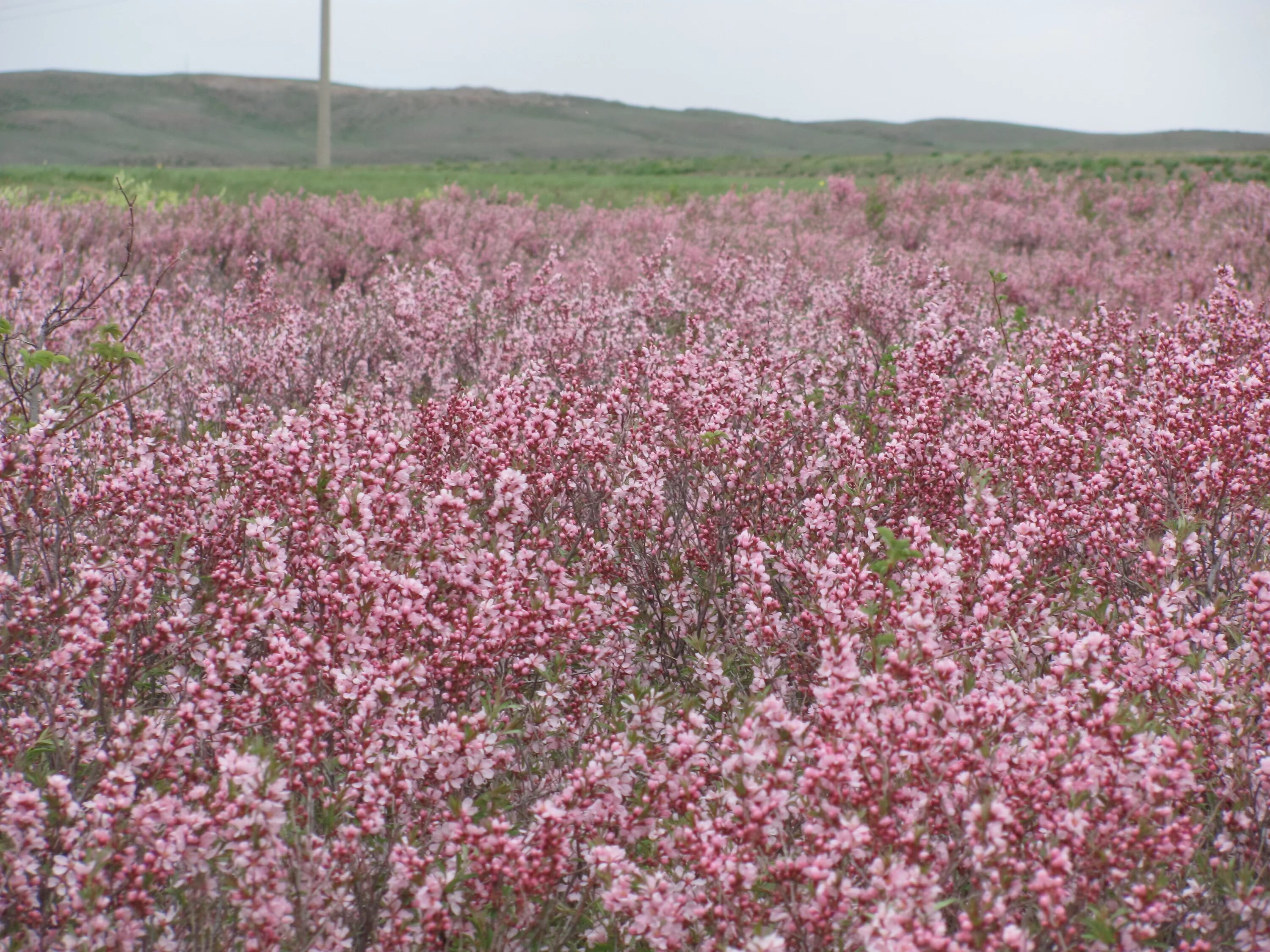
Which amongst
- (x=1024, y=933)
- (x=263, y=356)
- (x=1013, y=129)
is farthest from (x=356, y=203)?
(x=1013, y=129)

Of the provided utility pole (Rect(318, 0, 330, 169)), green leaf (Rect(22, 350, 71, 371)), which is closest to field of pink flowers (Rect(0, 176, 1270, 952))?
green leaf (Rect(22, 350, 71, 371))

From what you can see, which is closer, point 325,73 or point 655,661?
point 655,661

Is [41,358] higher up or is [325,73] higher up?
[325,73]

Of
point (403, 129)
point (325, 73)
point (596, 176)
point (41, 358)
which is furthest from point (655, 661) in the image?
point (403, 129)

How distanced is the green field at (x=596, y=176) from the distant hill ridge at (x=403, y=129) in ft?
142

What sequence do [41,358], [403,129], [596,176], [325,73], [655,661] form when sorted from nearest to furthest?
[41,358], [655,661], [596,176], [325,73], [403,129]

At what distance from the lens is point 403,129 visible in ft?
347

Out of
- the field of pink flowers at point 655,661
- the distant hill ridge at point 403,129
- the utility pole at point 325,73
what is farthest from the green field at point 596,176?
the distant hill ridge at point 403,129

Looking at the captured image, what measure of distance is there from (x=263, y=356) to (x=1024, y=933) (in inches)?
225

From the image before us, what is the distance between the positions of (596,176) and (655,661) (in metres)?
25.7

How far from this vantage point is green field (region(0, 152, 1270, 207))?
19.8m

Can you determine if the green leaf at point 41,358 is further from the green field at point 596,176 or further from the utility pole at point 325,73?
the utility pole at point 325,73

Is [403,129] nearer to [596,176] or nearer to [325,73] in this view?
[325,73]

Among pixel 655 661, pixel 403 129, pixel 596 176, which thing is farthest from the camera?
pixel 403 129
